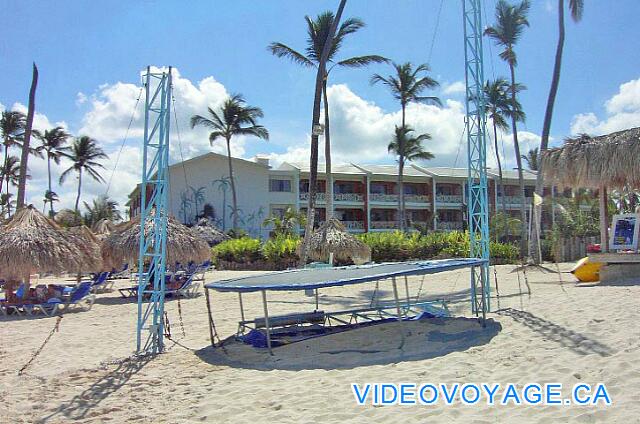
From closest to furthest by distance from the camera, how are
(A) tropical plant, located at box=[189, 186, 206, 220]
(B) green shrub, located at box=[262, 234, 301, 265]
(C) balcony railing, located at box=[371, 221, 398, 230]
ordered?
(B) green shrub, located at box=[262, 234, 301, 265] < (A) tropical plant, located at box=[189, 186, 206, 220] < (C) balcony railing, located at box=[371, 221, 398, 230]

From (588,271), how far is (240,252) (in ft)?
56.8

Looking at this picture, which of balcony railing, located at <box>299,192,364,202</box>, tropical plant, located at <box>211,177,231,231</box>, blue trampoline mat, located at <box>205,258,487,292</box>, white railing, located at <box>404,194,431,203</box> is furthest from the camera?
white railing, located at <box>404,194,431,203</box>

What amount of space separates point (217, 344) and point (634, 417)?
6.34 metres

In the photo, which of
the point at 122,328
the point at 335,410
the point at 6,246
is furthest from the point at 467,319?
the point at 6,246

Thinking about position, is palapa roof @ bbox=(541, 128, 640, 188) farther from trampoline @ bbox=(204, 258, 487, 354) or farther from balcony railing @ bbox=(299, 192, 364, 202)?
balcony railing @ bbox=(299, 192, 364, 202)

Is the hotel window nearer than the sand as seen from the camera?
No

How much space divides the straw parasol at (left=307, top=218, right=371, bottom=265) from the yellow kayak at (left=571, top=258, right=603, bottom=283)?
26.4 ft

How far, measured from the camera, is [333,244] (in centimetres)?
2077

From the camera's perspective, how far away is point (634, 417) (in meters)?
4.89

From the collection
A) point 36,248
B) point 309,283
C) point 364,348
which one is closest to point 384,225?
point 36,248

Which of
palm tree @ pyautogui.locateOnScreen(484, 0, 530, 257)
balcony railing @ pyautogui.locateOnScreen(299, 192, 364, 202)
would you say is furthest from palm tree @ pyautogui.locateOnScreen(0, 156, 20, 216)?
palm tree @ pyautogui.locateOnScreen(484, 0, 530, 257)

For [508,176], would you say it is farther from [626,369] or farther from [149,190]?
[626,369]

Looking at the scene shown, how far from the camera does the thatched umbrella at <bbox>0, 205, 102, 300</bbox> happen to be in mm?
13766

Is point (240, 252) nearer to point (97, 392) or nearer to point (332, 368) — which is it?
point (332, 368)
